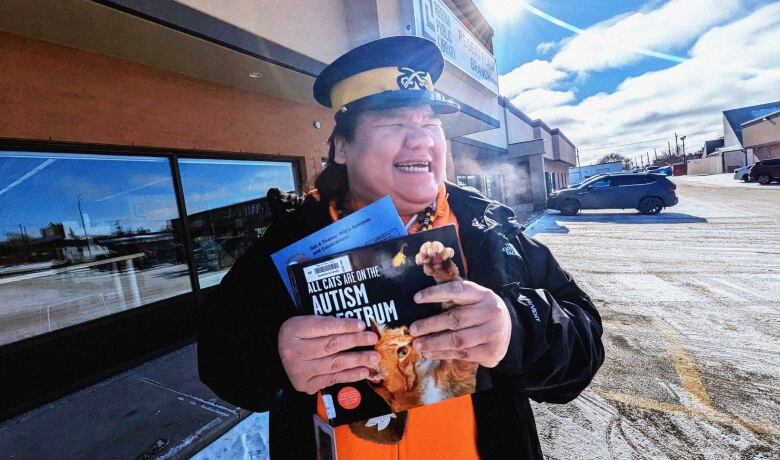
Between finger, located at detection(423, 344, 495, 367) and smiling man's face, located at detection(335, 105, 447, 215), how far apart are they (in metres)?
0.54

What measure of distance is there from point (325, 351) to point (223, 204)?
4.72m

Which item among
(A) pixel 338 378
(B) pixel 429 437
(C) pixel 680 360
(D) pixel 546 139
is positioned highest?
(D) pixel 546 139

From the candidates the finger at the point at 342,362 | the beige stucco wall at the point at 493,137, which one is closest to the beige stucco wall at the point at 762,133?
the beige stucco wall at the point at 493,137

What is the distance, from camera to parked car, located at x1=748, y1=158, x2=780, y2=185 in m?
23.0

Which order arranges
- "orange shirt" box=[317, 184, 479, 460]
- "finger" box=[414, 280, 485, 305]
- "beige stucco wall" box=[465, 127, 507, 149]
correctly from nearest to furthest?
"finger" box=[414, 280, 485, 305] → "orange shirt" box=[317, 184, 479, 460] → "beige stucco wall" box=[465, 127, 507, 149]

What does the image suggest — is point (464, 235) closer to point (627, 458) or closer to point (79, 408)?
point (627, 458)

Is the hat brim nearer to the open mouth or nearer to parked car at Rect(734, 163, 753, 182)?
the open mouth

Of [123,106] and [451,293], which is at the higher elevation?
[123,106]

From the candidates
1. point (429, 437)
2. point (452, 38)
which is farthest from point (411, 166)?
point (452, 38)

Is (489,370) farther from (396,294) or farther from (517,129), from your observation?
(517,129)

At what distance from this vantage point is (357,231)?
92cm

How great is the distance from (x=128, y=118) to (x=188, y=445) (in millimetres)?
3260

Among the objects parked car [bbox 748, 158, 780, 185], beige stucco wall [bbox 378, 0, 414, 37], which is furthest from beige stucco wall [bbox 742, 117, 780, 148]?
beige stucco wall [bbox 378, 0, 414, 37]

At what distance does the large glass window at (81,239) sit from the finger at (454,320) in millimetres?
4291
